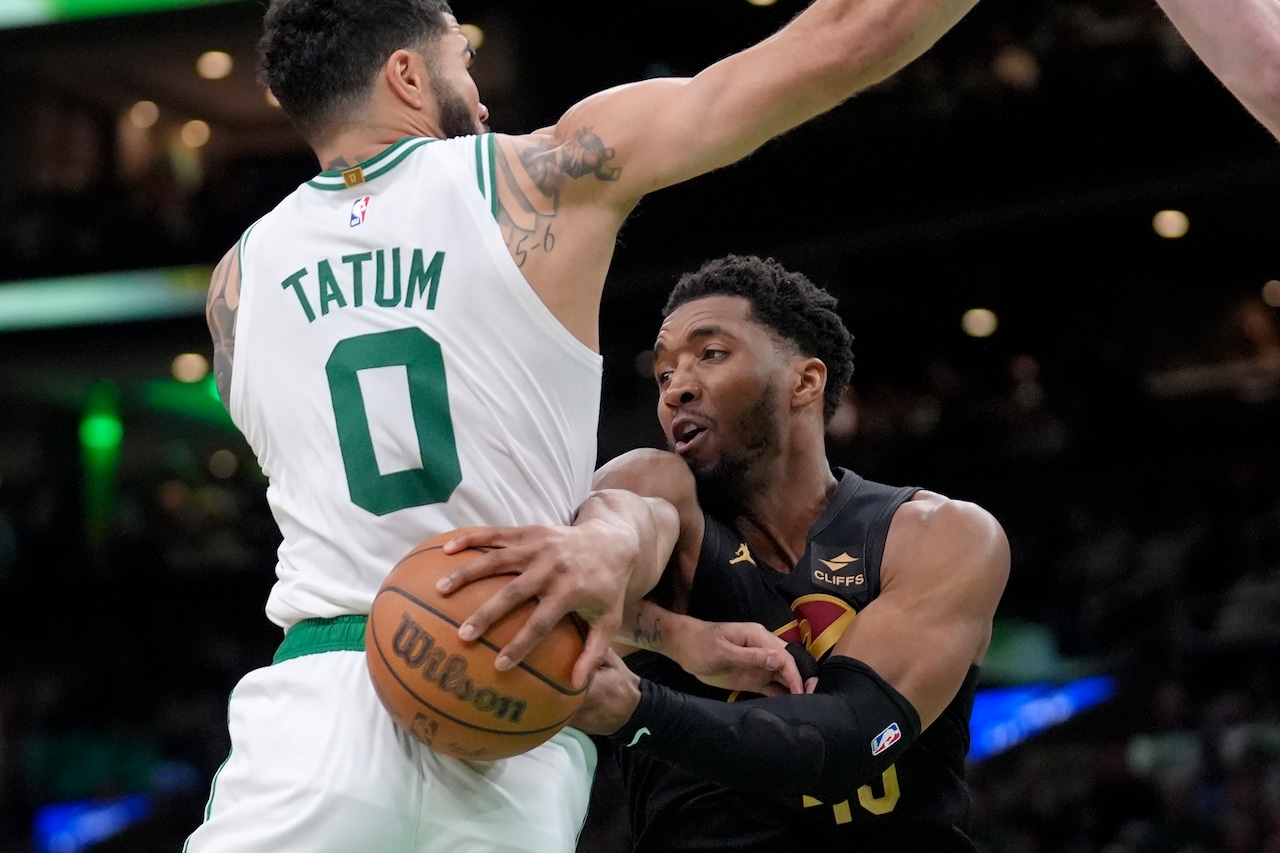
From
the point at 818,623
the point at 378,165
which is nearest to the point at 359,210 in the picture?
the point at 378,165

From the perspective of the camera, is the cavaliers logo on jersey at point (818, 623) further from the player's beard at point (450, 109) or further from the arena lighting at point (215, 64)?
the arena lighting at point (215, 64)

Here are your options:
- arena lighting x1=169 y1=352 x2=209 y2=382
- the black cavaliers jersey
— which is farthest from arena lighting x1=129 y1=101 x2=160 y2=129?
the black cavaliers jersey

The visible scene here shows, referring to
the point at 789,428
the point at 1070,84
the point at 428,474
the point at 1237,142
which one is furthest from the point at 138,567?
the point at 428,474

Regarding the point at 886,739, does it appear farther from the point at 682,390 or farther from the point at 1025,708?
the point at 1025,708

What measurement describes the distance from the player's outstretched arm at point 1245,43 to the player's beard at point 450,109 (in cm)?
156

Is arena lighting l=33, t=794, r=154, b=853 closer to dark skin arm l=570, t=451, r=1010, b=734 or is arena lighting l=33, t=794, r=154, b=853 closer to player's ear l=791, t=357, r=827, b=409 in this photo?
player's ear l=791, t=357, r=827, b=409

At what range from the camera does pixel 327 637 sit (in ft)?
9.56

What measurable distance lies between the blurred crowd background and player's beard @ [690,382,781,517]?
6845 mm

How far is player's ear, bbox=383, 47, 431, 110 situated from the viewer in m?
3.30

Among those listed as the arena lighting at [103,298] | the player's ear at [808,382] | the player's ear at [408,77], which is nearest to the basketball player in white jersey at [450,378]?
the player's ear at [408,77]

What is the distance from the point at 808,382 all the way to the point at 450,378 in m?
1.80

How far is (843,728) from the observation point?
11.2ft

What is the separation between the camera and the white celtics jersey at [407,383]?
2906mm

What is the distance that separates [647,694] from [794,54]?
1.34m
